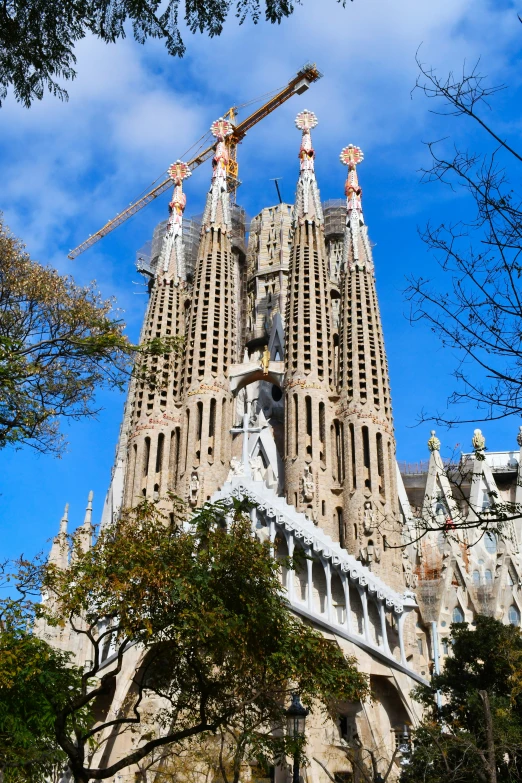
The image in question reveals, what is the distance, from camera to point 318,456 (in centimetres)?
3186

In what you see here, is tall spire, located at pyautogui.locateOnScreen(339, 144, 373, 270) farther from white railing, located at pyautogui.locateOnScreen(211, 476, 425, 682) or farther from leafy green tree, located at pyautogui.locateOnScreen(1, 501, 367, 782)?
leafy green tree, located at pyautogui.locateOnScreen(1, 501, 367, 782)

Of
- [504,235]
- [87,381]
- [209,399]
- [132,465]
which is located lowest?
[504,235]

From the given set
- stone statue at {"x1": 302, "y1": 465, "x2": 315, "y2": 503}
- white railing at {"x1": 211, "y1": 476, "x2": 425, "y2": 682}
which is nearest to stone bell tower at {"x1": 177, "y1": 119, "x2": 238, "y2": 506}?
stone statue at {"x1": 302, "y1": 465, "x2": 315, "y2": 503}

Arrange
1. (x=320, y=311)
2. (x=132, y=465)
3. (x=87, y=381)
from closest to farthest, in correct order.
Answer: (x=87, y=381)
(x=132, y=465)
(x=320, y=311)

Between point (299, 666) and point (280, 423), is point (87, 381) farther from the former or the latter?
point (280, 423)

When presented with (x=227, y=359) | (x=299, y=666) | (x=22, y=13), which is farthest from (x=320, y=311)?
(x=22, y=13)

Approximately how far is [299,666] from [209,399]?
22.3 m

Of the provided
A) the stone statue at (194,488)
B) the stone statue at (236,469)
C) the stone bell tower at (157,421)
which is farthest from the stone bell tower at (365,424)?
the stone bell tower at (157,421)

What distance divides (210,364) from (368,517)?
8.82 meters

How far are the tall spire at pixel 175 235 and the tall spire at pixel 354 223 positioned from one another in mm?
7425

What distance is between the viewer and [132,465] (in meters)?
33.2

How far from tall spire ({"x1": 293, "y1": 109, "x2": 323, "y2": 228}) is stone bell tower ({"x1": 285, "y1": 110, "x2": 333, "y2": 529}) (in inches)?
1.7

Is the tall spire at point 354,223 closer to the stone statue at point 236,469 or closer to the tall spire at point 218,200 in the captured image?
the tall spire at point 218,200

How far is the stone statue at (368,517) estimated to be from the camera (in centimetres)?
2980
